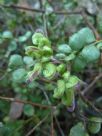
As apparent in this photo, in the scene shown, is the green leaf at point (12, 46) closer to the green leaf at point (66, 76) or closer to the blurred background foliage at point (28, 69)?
the blurred background foliage at point (28, 69)

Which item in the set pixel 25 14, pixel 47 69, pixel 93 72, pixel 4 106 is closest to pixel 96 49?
pixel 47 69

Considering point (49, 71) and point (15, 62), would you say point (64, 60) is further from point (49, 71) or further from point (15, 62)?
point (15, 62)

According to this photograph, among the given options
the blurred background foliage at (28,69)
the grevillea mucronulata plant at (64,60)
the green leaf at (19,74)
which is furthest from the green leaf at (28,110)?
the grevillea mucronulata plant at (64,60)

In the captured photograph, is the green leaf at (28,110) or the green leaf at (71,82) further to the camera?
the green leaf at (28,110)

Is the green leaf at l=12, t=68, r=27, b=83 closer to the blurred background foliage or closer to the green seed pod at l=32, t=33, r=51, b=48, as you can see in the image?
the blurred background foliage

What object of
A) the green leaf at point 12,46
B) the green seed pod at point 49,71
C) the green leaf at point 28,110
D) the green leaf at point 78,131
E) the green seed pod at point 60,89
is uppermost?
the green leaf at point 12,46

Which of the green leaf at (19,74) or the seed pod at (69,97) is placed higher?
the green leaf at (19,74)

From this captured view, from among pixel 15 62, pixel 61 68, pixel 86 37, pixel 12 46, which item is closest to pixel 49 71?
pixel 61 68
